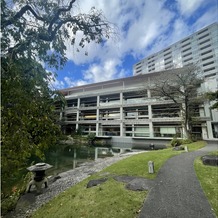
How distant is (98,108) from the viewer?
3244 centimetres

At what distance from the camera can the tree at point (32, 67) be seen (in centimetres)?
201

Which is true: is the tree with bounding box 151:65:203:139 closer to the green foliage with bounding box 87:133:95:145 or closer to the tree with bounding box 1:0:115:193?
the green foliage with bounding box 87:133:95:145

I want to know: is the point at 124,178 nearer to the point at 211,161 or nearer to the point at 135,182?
the point at 135,182

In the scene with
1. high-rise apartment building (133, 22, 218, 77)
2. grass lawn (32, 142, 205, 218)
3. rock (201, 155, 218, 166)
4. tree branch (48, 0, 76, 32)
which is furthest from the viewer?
high-rise apartment building (133, 22, 218, 77)

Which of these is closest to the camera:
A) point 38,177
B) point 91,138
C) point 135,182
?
point 135,182

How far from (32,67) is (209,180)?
736 centimetres

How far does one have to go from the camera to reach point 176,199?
4391 millimetres

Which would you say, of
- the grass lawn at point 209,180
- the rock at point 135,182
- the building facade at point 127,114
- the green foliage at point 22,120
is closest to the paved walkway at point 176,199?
the grass lawn at point 209,180

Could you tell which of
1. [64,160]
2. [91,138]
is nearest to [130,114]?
[91,138]

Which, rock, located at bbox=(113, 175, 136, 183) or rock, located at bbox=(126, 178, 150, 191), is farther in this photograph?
rock, located at bbox=(113, 175, 136, 183)

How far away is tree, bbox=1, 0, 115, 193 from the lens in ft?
6.59

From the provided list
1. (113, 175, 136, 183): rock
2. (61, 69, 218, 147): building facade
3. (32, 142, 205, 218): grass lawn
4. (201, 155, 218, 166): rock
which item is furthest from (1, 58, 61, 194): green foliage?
(61, 69, 218, 147): building facade

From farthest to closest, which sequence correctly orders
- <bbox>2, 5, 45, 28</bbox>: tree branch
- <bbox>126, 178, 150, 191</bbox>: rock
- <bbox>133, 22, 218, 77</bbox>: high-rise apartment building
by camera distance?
<bbox>133, 22, 218, 77</bbox>: high-rise apartment building → <bbox>126, 178, 150, 191</bbox>: rock → <bbox>2, 5, 45, 28</bbox>: tree branch

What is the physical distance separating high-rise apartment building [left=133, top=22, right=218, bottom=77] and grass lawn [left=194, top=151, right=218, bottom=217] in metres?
36.5
